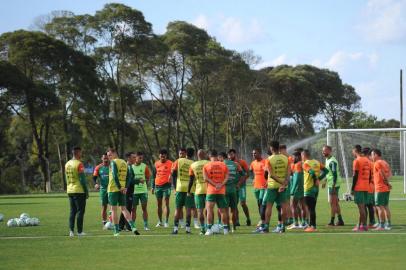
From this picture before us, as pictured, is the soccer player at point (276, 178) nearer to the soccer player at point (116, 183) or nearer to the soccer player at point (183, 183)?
the soccer player at point (183, 183)

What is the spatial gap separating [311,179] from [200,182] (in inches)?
129

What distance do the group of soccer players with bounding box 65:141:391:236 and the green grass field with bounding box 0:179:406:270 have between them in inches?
20.8

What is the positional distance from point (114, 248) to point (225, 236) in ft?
10.8

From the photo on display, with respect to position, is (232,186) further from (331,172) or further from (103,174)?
(103,174)

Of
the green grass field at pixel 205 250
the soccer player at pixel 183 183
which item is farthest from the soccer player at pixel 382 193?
the soccer player at pixel 183 183

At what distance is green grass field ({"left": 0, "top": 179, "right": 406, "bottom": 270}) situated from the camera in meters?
13.5

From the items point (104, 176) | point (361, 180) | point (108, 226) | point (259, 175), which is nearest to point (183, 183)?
point (259, 175)

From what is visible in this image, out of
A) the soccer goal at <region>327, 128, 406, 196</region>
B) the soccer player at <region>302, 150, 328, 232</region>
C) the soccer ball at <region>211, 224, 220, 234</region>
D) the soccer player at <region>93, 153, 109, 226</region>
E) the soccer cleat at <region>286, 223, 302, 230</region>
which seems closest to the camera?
the soccer ball at <region>211, 224, 220, 234</region>

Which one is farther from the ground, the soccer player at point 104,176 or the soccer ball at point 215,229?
the soccer player at point 104,176

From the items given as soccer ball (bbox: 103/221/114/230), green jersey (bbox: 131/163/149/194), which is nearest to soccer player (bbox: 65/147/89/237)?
soccer ball (bbox: 103/221/114/230)

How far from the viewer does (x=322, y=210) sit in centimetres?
3036

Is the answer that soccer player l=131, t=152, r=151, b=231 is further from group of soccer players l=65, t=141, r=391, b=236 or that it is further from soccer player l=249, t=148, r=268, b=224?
soccer player l=249, t=148, r=268, b=224

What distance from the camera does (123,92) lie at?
73.1 m

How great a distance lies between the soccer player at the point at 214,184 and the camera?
1900 centimetres
